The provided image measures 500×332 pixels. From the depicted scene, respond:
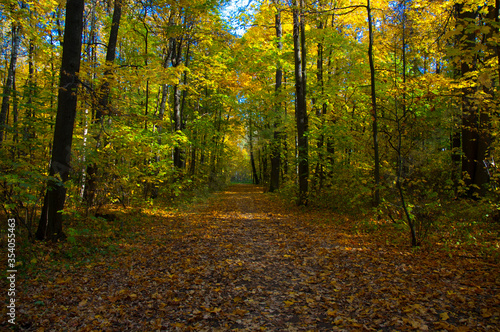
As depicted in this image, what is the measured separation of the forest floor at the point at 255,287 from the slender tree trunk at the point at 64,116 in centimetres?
65

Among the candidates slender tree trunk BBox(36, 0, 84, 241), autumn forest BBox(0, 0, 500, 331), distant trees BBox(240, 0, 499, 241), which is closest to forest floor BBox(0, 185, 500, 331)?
autumn forest BBox(0, 0, 500, 331)

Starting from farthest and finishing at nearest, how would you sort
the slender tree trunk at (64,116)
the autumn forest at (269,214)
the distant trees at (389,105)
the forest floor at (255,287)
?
the distant trees at (389,105)
the slender tree trunk at (64,116)
the autumn forest at (269,214)
the forest floor at (255,287)

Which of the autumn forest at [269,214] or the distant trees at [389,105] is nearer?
the autumn forest at [269,214]

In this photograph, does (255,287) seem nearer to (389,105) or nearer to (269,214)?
(269,214)

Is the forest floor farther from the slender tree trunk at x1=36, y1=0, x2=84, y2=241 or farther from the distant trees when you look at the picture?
the distant trees

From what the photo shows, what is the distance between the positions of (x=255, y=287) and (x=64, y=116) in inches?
203

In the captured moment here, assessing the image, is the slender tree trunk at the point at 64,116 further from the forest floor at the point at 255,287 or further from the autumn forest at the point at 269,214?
the forest floor at the point at 255,287

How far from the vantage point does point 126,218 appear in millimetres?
8773

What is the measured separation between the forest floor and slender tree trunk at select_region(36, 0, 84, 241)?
2.13 ft

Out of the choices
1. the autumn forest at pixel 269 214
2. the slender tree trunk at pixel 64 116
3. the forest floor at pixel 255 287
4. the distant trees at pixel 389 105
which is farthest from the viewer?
the distant trees at pixel 389 105

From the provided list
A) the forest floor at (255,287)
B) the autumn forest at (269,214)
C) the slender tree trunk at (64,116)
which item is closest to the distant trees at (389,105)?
the autumn forest at (269,214)

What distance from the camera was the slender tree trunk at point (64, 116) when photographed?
5559 mm

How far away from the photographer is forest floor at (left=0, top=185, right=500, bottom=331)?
336 cm

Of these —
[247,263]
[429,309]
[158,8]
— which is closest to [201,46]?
[158,8]
